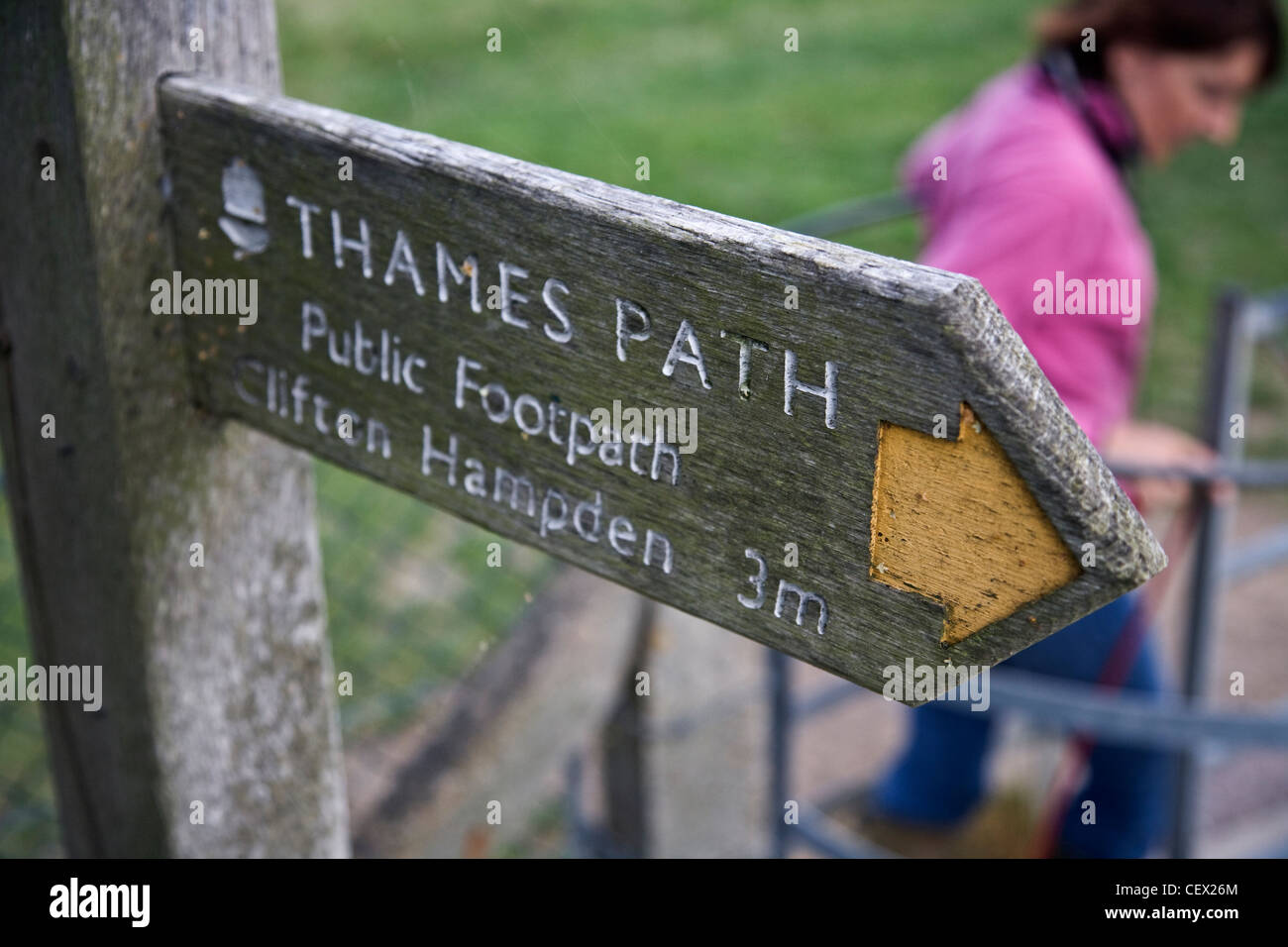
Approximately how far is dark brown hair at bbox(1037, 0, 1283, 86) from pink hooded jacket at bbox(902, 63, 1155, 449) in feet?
0.29

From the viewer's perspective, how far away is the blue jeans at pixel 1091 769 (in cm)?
221

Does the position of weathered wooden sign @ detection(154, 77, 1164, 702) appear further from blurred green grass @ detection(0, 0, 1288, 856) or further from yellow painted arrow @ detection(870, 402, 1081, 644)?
blurred green grass @ detection(0, 0, 1288, 856)

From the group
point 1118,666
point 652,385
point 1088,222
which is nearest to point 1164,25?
point 1088,222

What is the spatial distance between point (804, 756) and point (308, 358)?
8.86ft

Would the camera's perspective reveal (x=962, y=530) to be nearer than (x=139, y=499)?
Yes

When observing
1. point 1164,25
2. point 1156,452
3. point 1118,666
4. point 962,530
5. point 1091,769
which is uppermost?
point 1164,25

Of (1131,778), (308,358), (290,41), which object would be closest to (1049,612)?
(308,358)

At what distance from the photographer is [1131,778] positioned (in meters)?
2.37

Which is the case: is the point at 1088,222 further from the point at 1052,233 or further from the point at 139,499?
the point at 139,499

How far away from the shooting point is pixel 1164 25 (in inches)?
85.0

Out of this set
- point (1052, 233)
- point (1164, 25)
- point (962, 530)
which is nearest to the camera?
point (962, 530)

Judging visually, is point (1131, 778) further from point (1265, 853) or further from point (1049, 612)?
point (1049, 612)

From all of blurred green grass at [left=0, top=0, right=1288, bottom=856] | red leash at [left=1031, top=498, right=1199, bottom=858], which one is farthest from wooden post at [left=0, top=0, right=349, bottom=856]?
red leash at [left=1031, top=498, right=1199, bottom=858]

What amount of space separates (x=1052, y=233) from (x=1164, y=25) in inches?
23.2
